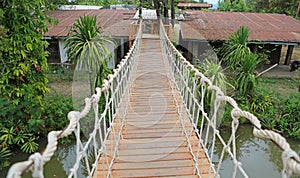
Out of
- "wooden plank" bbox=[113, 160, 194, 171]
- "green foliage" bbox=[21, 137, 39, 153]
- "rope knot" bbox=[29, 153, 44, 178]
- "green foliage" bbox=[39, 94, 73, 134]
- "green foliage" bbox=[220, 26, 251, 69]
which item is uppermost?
"rope knot" bbox=[29, 153, 44, 178]

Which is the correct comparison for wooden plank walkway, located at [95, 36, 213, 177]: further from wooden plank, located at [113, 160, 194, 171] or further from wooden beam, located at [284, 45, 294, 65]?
wooden beam, located at [284, 45, 294, 65]

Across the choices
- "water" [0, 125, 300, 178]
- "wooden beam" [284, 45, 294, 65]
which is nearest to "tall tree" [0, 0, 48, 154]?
"water" [0, 125, 300, 178]

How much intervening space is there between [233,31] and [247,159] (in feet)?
15.3

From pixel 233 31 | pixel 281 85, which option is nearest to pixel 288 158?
pixel 281 85

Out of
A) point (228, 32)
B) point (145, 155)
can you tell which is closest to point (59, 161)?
point (145, 155)

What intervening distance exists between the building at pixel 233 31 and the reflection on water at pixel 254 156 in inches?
123

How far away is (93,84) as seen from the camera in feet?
14.4

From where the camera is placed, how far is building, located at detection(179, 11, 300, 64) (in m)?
6.99

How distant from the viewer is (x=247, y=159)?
3.99 meters

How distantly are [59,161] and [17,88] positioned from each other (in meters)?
1.34

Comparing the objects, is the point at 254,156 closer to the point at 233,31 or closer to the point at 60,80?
the point at 233,31

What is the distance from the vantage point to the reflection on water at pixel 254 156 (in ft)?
11.9

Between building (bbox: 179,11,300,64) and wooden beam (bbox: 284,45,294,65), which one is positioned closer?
building (bbox: 179,11,300,64)

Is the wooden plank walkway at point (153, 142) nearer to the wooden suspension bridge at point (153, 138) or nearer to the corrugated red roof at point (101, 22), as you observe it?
the wooden suspension bridge at point (153, 138)
